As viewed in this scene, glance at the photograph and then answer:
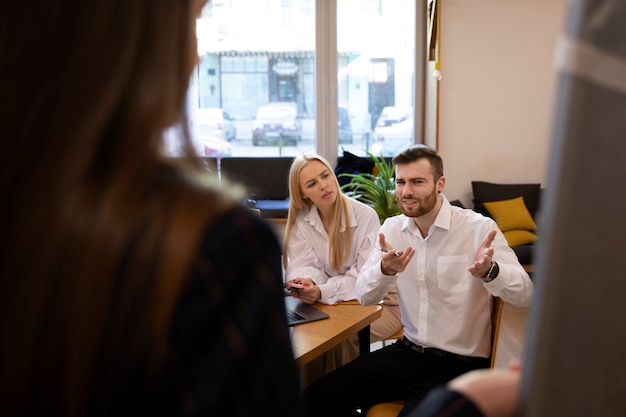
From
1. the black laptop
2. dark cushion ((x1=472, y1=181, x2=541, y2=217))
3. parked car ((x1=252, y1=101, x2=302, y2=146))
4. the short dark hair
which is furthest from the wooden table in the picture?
parked car ((x1=252, y1=101, x2=302, y2=146))

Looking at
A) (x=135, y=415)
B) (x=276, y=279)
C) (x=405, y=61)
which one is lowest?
(x=135, y=415)

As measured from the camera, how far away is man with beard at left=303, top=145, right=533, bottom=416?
230cm

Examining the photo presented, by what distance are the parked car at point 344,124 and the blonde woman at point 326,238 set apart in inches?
130

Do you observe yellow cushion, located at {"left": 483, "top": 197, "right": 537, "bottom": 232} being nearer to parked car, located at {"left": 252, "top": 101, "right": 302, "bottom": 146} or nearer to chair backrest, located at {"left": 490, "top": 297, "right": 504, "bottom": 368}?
parked car, located at {"left": 252, "top": 101, "right": 302, "bottom": 146}

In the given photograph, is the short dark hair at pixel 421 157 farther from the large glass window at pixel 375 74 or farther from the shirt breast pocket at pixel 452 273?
the large glass window at pixel 375 74

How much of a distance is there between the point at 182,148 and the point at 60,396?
9.9 inches

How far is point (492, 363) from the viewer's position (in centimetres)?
220

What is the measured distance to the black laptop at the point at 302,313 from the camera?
7.25 ft

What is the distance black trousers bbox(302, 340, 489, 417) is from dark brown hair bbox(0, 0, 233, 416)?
73.0 inches

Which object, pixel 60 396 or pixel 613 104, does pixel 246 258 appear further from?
pixel 613 104

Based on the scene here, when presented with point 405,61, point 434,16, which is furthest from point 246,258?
point 405,61

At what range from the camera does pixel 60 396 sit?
1.78 ft

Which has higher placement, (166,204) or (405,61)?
(405,61)

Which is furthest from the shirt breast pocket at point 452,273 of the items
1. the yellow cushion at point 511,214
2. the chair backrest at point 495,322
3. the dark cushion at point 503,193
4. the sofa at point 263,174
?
the sofa at point 263,174
